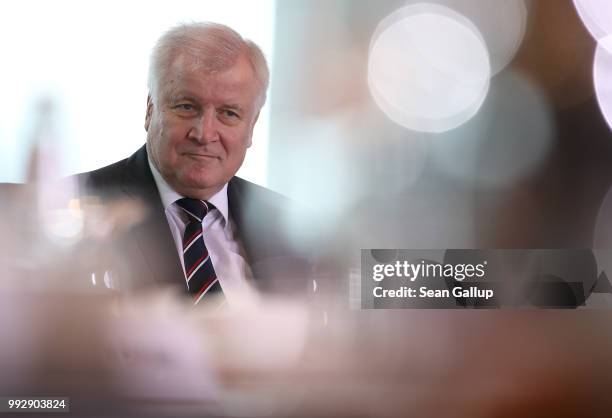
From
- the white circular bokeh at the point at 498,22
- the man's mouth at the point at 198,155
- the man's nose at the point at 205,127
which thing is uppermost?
the white circular bokeh at the point at 498,22

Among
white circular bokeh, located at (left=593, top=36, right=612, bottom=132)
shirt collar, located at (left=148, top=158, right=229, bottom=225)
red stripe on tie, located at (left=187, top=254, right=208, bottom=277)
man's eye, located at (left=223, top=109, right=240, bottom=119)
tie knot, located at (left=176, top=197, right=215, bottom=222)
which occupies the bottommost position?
red stripe on tie, located at (left=187, top=254, right=208, bottom=277)

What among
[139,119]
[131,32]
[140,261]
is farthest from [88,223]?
[131,32]

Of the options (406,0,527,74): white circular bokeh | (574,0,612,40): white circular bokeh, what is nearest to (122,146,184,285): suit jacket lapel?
(406,0,527,74): white circular bokeh

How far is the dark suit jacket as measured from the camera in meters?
1.41

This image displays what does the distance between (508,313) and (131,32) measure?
1120mm

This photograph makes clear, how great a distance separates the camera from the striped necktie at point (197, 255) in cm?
142

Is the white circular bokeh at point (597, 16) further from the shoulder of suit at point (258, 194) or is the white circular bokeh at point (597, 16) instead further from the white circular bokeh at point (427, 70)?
the shoulder of suit at point (258, 194)

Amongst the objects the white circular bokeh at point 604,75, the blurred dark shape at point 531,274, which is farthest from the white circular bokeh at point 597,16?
the blurred dark shape at point 531,274

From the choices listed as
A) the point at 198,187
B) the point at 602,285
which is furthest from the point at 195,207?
the point at 602,285

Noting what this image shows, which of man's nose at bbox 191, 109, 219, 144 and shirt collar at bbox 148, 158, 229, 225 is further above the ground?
man's nose at bbox 191, 109, 219, 144

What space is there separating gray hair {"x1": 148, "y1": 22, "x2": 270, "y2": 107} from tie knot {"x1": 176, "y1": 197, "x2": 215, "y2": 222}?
0.83 feet

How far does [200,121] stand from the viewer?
53.9 inches

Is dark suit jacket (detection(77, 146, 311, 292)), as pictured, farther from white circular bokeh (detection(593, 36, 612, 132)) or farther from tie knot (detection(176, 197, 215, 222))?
white circular bokeh (detection(593, 36, 612, 132))

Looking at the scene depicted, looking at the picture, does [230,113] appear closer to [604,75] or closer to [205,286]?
[205,286]
